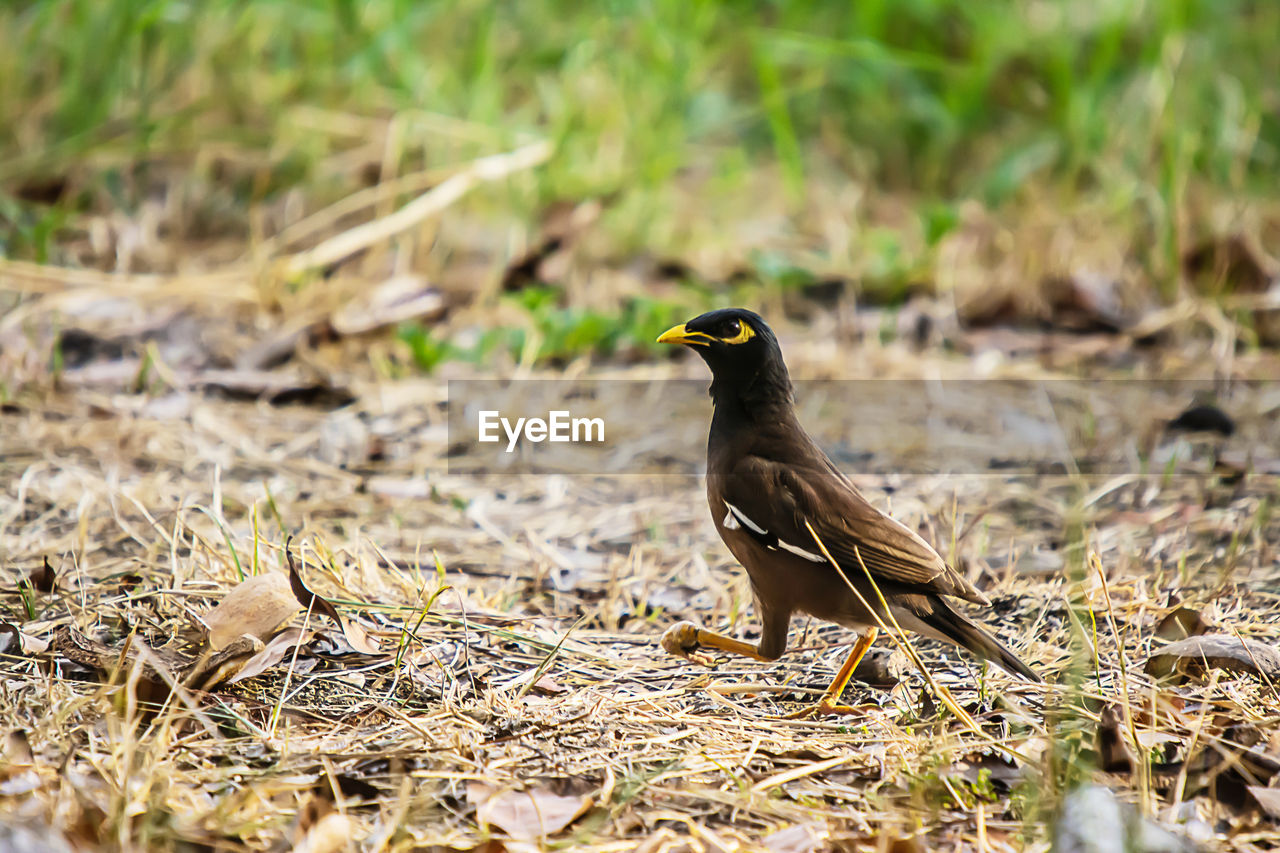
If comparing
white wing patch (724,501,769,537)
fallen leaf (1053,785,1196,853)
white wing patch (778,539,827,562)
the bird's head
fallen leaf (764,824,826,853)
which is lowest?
fallen leaf (764,824,826,853)

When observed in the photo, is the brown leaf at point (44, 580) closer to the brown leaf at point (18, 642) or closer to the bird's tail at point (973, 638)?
the brown leaf at point (18, 642)

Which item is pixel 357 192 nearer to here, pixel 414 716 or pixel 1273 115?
pixel 414 716

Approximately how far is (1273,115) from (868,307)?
265cm

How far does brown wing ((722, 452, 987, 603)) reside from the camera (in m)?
2.62

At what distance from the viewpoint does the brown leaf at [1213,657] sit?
8.41 feet

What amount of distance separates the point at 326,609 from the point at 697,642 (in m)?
0.83

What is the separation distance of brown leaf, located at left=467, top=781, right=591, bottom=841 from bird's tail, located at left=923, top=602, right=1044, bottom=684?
2.95ft

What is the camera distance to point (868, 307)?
5910mm

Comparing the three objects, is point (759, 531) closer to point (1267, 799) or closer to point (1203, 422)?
point (1267, 799)

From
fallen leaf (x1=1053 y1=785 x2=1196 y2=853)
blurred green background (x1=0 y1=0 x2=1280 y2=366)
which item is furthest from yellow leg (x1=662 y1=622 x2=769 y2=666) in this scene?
blurred green background (x1=0 y1=0 x2=1280 y2=366)

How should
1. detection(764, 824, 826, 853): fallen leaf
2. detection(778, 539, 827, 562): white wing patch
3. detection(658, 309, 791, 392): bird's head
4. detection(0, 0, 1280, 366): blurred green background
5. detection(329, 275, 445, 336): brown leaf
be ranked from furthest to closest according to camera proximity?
detection(0, 0, 1280, 366): blurred green background → detection(329, 275, 445, 336): brown leaf → detection(658, 309, 791, 392): bird's head → detection(778, 539, 827, 562): white wing patch → detection(764, 824, 826, 853): fallen leaf

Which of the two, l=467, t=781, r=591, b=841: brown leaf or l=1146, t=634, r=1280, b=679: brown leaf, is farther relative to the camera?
l=1146, t=634, r=1280, b=679: brown leaf

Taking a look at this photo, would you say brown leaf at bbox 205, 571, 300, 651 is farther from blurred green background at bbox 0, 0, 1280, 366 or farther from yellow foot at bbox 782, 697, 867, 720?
blurred green background at bbox 0, 0, 1280, 366

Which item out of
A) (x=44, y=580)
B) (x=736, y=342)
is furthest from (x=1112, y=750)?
(x=44, y=580)
